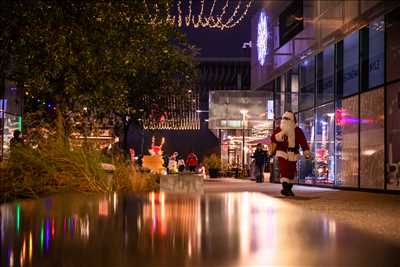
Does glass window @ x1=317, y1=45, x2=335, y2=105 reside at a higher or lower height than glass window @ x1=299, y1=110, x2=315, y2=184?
higher

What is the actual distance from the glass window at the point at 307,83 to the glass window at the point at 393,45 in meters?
6.71

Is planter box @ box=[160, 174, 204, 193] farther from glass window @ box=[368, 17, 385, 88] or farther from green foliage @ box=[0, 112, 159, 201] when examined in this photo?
glass window @ box=[368, 17, 385, 88]

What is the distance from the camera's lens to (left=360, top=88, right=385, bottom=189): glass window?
16781 millimetres

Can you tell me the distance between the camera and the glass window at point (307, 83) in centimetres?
2311

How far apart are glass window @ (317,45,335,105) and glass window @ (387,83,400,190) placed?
456 cm

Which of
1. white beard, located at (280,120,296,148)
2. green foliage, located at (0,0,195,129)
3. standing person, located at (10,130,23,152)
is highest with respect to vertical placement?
green foliage, located at (0,0,195,129)

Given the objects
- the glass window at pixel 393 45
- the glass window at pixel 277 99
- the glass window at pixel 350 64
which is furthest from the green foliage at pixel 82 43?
the glass window at pixel 277 99

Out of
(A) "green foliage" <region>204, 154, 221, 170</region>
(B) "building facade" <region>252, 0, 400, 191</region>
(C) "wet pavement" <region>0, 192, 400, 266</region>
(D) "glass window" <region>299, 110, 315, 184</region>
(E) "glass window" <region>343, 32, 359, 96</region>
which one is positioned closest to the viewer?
(C) "wet pavement" <region>0, 192, 400, 266</region>

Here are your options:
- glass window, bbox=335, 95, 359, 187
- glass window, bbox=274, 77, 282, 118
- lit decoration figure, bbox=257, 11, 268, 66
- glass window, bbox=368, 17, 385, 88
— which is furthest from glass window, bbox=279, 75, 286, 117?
glass window, bbox=368, 17, 385, 88

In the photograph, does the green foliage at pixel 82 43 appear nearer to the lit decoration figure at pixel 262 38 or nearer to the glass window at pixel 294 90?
the glass window at pixel 294 90

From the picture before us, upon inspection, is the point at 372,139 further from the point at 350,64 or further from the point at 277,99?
the point at 277,99

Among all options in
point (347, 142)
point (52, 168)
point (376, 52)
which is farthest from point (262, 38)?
point (52, 168)

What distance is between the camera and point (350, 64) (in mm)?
19156

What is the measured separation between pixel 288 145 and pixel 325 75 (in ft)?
28.8
